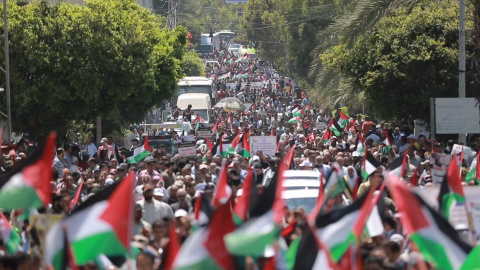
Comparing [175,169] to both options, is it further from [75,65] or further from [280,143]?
[75,65]

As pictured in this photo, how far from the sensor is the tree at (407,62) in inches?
1064

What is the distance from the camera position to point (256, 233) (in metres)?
8.84

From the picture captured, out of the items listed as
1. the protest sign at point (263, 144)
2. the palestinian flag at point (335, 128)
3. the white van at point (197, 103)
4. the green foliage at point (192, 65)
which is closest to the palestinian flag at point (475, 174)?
the protest sign at point (263, 144)

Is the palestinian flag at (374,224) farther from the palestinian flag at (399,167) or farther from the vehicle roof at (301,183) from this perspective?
the vehicle roof at (301,183)

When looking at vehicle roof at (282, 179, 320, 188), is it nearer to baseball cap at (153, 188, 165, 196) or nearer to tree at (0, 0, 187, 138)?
baseball cap at (153, 188, 165, 196)

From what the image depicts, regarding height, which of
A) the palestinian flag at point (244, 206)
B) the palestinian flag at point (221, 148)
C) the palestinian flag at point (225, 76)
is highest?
the palestinian flag at point (244, 206)

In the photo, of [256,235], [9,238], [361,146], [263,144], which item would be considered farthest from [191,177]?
[256,235]

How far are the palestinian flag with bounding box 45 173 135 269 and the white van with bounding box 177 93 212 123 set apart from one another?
3912 centimetres

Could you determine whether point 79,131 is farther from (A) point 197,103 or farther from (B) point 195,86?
(B) point 195,86

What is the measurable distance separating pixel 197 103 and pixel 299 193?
3376 centimetres

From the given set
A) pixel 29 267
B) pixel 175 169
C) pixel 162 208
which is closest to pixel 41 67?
pixel 175 169

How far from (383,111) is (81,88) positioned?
744cm

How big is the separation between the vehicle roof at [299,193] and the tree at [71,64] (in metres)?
14.4

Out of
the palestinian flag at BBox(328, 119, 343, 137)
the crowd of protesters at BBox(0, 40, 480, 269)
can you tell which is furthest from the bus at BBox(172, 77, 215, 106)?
the palestinian flag at BBox(328, 119, 343, 137)
